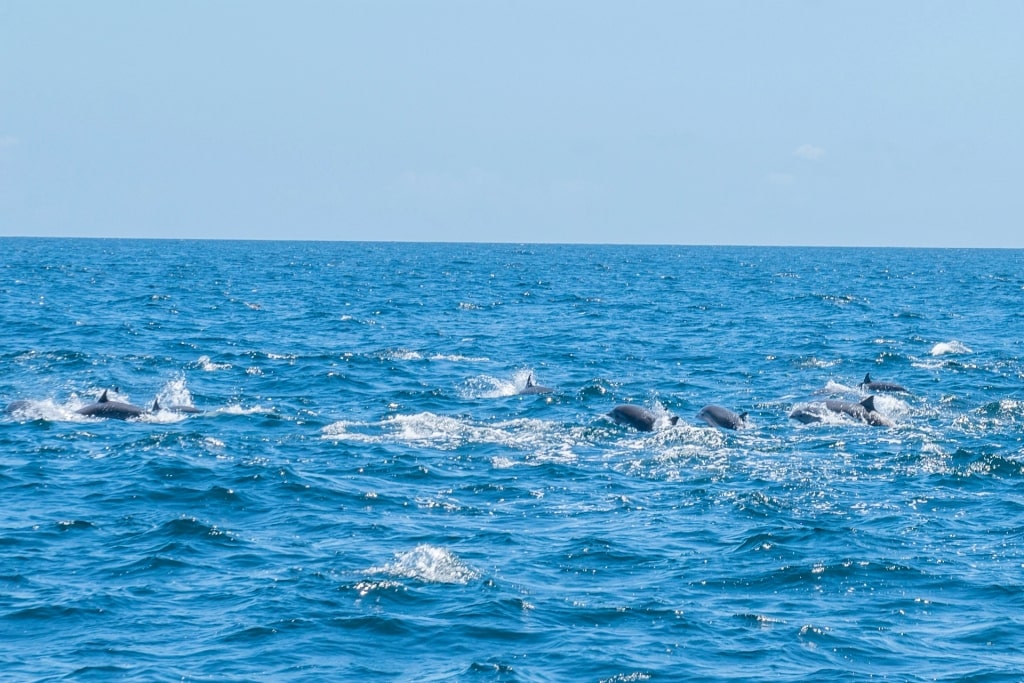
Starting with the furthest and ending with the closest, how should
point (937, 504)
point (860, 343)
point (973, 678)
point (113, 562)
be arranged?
1. point (860, 343)
2. point (937, 504)
3. point (113, 562)
4. point (973, 678)

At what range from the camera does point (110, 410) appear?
35.7m

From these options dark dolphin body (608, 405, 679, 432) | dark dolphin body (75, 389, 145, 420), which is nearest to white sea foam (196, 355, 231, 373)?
dark dolphin body (75, 389, 145, 420)

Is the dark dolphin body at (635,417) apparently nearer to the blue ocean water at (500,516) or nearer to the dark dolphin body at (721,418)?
the blue ocean water at (500,516)

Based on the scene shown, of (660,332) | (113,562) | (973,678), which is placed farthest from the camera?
(660,332)

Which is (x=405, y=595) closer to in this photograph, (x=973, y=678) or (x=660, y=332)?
(x=973, y=678)

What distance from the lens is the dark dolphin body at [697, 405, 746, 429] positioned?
35.5 metres

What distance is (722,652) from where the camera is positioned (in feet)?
58.4

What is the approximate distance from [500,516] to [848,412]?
15964 millimetres

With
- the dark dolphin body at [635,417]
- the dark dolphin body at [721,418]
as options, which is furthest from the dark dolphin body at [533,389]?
the dark dolphin body at [721,418]

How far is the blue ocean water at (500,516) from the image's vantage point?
17.9 metres

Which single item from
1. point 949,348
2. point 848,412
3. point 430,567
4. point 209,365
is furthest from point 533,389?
point 949,348

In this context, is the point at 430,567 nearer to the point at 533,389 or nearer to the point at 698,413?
the point at 698,413

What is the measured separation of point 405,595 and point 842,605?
6.86m

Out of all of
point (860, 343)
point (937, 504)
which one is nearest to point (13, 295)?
point (860, 343)
